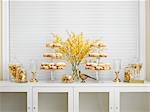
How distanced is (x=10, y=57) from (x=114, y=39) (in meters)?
1.08

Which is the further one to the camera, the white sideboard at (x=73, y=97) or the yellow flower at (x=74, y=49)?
the yellow flower at (x=74, y=49)

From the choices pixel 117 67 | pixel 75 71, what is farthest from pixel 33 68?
pixel 117 67

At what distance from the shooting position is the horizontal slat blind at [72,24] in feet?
9.55

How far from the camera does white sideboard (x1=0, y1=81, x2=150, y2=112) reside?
2549 millimetres

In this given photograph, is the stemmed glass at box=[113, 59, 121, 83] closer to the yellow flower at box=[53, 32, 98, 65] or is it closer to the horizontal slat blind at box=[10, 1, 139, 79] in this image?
the horizontal slat blind at box=[10, 1, 139, 79]

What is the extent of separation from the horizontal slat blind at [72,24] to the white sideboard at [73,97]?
1.44ft

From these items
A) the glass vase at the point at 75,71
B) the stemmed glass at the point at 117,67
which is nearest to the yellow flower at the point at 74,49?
the glass vase at the point at 75,71

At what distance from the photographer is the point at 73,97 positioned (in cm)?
255

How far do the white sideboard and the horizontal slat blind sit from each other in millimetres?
438

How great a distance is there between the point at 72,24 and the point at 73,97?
783 millimetres

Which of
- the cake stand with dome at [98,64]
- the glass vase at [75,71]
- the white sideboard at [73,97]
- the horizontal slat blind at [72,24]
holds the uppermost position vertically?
the horizontal slat blind at [72,24]

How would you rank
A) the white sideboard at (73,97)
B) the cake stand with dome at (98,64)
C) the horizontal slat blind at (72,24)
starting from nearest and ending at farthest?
the white sideboard at (73,97), the cake stand with dome at (98,64), the horizontal slat blind at (72,24)

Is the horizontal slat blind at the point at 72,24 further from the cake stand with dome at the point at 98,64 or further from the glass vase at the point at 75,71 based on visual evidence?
the glass vase at the point at 75,71

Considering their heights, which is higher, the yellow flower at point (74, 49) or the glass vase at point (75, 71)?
the yellow flower at point (74, 49)
